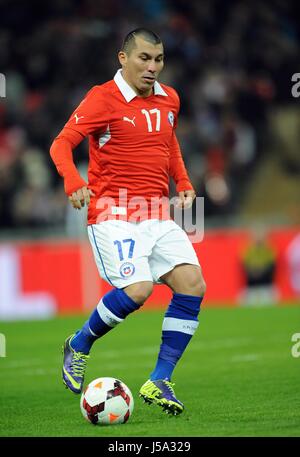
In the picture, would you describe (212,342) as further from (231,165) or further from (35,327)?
(231,165)

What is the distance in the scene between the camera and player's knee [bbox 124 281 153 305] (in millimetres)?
6875

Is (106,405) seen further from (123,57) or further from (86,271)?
(86,271)

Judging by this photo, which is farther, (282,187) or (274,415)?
(282,187)

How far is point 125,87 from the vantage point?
7.25 meters

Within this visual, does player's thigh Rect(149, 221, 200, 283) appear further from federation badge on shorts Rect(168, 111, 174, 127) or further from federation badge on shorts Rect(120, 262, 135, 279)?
federation badge on shorts Rect(168, 111, 174, 127)

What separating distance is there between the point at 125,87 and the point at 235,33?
13318 millimetres

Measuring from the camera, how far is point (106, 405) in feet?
21.2

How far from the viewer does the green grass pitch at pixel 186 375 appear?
6.25m

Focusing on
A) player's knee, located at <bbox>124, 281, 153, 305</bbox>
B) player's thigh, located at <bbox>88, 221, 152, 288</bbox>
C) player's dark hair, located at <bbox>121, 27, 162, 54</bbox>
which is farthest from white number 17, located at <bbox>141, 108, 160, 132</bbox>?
player's knee, located at <bbox>124, 281, 153, 305</bbox>

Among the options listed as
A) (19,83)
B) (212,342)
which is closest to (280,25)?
(19,83)

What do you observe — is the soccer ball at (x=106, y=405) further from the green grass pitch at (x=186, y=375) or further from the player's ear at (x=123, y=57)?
the player's ear at (x=123, y=57)

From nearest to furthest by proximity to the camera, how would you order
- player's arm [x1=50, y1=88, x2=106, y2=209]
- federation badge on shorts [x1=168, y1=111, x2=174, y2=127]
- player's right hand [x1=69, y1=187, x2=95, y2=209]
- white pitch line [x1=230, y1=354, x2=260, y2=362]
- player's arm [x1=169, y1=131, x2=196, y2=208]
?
player's right hand [x1=69, y1=187, x2=95, y2=209], player's arm [x1=50, y1=88, x2=106, y2=209], federation badge on shorts [x1=168, y1=111, x2=174, y2=127], player's arm [x1=169, y1=131, x2=196, y2=208], white pitch line [x1=230, y1=354, x2=260, y2=362]

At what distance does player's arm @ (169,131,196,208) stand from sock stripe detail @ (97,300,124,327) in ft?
3.33

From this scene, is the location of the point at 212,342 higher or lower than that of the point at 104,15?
lower
